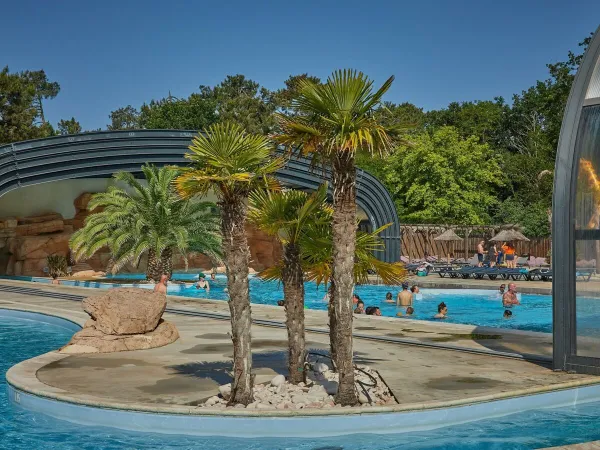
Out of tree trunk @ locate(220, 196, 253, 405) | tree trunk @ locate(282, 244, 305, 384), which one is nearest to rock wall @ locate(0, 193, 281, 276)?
tree trunk @ locate(282, 244, 305, 384)

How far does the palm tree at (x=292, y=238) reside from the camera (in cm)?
1053

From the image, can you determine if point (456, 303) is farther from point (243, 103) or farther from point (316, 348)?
point (243, 103)

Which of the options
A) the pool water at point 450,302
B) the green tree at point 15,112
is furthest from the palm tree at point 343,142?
the green tree at point 15,112

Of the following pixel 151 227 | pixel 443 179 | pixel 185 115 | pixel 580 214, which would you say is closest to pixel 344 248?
pixel 580 214

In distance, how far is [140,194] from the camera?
105 ft

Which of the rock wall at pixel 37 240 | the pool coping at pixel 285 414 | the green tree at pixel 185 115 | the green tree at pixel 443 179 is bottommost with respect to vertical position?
the pool coping at pixel 285 414

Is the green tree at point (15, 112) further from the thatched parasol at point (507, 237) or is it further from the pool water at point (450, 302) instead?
the thatched parasol at point (507, 237)

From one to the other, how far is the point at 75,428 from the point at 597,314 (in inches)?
287

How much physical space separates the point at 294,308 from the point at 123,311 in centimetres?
540

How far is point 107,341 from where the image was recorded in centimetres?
1439

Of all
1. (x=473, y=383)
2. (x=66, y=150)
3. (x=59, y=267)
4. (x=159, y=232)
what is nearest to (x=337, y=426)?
(x=473, y=383)

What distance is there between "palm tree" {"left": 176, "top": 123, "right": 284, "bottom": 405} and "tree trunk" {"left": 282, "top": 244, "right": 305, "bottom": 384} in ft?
3.27

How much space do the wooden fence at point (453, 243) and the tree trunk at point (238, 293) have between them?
37.0 meters

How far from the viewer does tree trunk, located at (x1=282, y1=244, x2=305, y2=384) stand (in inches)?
415
